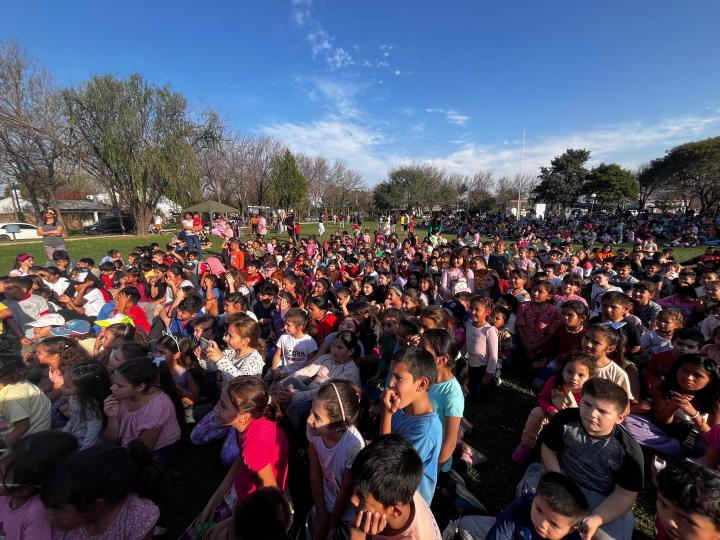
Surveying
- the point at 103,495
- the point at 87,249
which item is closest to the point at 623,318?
the point at 103,495

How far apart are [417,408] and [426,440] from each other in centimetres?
21

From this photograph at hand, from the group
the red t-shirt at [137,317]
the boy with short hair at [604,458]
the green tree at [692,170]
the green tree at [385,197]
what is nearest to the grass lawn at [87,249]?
the red t-shirt at [137,317]

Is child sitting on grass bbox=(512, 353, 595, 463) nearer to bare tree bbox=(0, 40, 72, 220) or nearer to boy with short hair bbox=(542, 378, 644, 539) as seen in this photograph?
boy with short hair bbox=(542, 378, 644, 539)

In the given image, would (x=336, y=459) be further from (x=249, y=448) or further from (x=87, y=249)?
(x=87, y=249)

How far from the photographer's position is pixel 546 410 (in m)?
3.04

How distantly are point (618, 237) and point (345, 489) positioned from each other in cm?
3092

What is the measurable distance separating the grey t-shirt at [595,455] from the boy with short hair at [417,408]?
975 mm

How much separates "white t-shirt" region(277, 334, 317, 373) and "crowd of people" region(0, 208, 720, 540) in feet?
0.06

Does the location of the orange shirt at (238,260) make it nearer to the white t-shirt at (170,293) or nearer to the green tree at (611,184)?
the white t-shirt at (170,293)

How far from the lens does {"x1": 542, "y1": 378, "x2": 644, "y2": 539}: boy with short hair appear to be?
2064 millimetres

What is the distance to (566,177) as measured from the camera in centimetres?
4241

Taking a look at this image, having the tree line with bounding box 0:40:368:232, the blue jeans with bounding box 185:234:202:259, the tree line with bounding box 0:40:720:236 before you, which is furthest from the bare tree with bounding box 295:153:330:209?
the blue jeans with bounding box 185:234:202:259

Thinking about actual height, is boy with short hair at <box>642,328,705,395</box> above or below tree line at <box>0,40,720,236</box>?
below

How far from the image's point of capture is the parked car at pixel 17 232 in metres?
25.0
